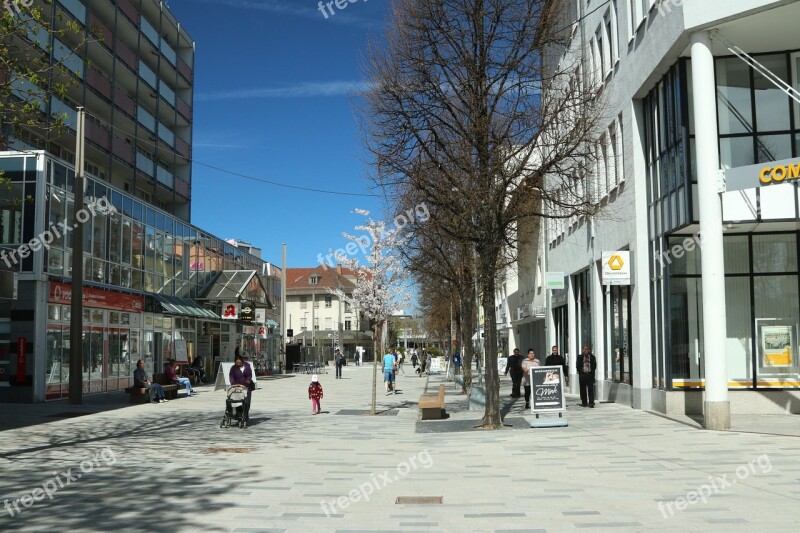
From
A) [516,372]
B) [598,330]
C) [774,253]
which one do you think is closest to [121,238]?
[516,372]

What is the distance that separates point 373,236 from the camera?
33906mm

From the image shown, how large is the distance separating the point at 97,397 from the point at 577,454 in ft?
70.3

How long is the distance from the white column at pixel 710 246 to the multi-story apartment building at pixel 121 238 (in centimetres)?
1236

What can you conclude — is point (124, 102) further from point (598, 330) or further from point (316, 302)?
point (316, 302)

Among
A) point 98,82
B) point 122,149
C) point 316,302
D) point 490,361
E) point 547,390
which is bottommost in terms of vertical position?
point 547,390

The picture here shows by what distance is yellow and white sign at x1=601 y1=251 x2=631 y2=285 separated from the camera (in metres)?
23.0

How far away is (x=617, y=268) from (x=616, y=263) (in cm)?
14

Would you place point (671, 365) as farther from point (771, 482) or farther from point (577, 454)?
point (771, 482)

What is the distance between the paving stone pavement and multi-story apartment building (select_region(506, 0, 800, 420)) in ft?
7.36

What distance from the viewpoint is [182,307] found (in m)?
40.2

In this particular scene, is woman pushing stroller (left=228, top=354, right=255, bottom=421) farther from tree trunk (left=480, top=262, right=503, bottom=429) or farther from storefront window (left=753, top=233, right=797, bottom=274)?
storefront window (left=753, top=233, right=797, bottom=274)

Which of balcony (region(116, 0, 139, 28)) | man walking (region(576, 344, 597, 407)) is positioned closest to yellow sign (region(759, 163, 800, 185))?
man walking (region(576, 344, 597, 407))

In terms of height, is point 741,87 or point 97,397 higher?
point 741,87

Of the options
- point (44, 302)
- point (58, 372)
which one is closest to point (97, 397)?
point (58, 372)
